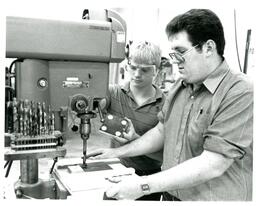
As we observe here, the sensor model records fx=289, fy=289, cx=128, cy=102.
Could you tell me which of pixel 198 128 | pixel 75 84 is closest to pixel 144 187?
pixel 198 128

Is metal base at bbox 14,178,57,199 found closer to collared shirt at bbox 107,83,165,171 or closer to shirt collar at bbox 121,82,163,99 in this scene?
collared shirt at bbox 107,83,165,171

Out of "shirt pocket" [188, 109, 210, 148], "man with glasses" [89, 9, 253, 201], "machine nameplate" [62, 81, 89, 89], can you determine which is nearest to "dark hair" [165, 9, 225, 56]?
"man with glasses" [89, 9, 253, 201]

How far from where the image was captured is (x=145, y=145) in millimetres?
1170

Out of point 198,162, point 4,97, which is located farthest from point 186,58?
point 4,97

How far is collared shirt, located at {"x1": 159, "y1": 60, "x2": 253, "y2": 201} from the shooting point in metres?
0.83

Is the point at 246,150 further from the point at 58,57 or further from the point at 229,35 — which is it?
the point at 229,35

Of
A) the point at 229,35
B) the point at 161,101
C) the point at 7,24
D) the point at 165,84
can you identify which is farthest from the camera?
the point at 165,84

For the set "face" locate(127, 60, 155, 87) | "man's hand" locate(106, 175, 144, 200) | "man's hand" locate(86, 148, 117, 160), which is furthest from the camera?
"face" locate(127, 60, 155, 87)

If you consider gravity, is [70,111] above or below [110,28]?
below

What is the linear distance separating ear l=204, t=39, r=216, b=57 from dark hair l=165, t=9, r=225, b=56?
0.5 inches

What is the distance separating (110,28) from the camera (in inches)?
34.2

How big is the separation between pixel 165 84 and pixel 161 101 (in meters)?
0.98

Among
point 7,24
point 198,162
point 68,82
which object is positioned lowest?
point 198,162

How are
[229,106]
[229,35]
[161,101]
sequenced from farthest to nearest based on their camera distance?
[229,35] → [161,101] → [229,106]
